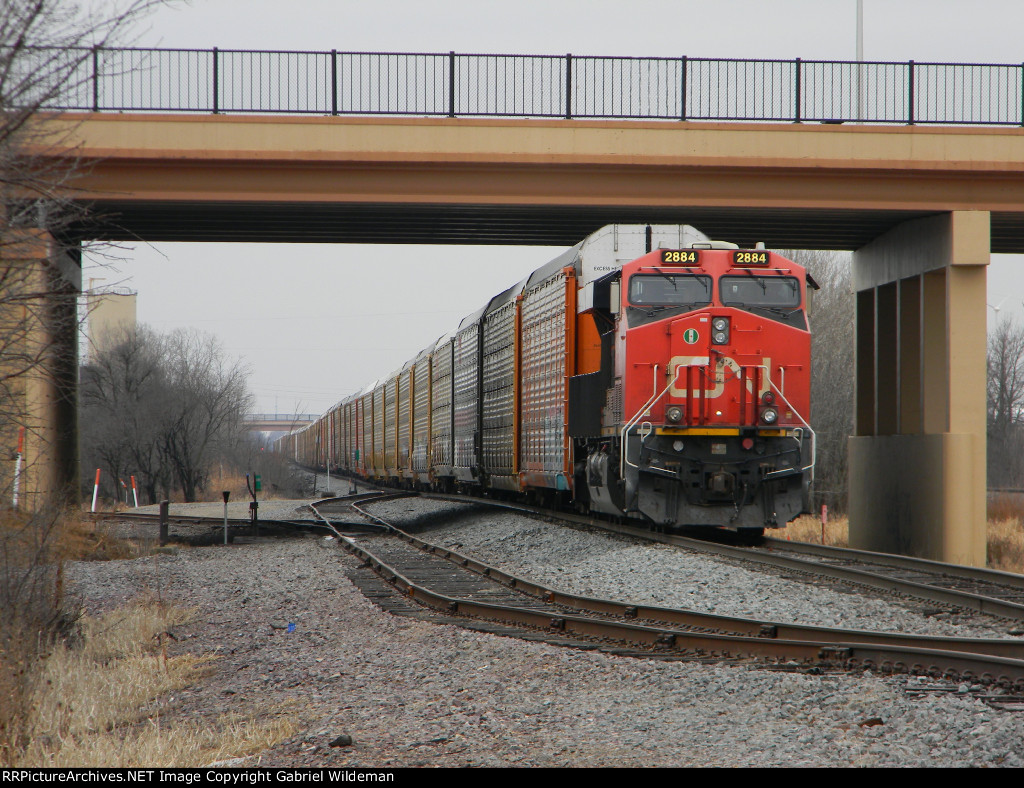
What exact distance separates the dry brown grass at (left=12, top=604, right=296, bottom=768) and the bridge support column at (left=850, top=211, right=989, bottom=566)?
1145 cm

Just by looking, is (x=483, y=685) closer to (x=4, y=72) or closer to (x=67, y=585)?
(x=4, y=72)

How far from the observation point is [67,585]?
13305 mm

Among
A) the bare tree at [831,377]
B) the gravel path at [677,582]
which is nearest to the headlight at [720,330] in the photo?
the gravel path at [677,582]

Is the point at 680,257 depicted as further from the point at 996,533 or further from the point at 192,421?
the point at 192,421

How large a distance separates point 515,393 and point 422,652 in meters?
10.8

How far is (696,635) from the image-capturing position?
784cm

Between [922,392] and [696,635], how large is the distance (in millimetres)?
11074

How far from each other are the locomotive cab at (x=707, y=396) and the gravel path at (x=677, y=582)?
2.99ft

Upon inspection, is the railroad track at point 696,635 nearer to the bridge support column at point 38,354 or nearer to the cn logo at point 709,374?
the cn logo at point 709,374

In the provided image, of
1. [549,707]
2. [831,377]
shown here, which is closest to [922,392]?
[549,707]

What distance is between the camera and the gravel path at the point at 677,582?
8.87 meters

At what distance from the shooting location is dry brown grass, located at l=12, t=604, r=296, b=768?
18.6 ft

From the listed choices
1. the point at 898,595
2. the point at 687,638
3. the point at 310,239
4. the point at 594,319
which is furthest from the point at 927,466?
the point at 310,239

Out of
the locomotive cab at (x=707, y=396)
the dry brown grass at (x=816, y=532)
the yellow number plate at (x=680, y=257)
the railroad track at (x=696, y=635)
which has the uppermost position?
the yellow number plate at (x=680, y=257)
